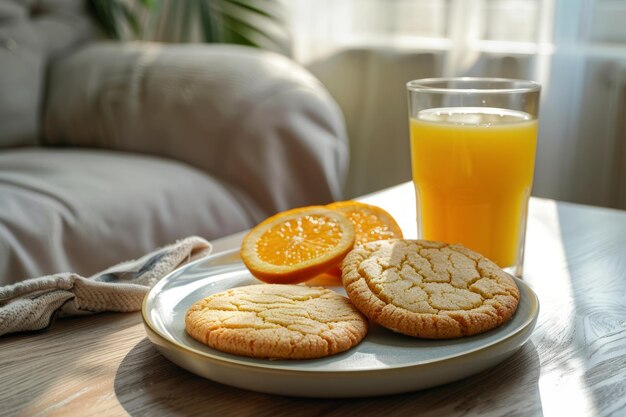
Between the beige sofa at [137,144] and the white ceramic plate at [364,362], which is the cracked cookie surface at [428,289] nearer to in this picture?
the white ceramic plate at [364,362]

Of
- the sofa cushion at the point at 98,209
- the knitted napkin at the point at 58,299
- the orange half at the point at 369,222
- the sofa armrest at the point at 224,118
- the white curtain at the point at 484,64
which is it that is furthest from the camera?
the white curtain at the point at 484,64

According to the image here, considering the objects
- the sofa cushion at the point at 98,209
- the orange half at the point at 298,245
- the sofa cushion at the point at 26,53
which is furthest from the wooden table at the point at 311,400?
the sofa cushion at the point at 26,53

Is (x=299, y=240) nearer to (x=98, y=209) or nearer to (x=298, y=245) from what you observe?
(x=298, y=245)

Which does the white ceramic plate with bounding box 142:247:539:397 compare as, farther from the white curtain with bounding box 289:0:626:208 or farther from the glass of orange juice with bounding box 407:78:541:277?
the white curtain with bounding box 289:0:626:208

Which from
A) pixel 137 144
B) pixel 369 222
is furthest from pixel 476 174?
pixel 137 144

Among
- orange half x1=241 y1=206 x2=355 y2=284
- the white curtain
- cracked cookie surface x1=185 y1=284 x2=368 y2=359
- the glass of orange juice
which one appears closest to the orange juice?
the glass of orange juice

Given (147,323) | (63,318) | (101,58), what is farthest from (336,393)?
(101,58)

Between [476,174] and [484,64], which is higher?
[476,174]
